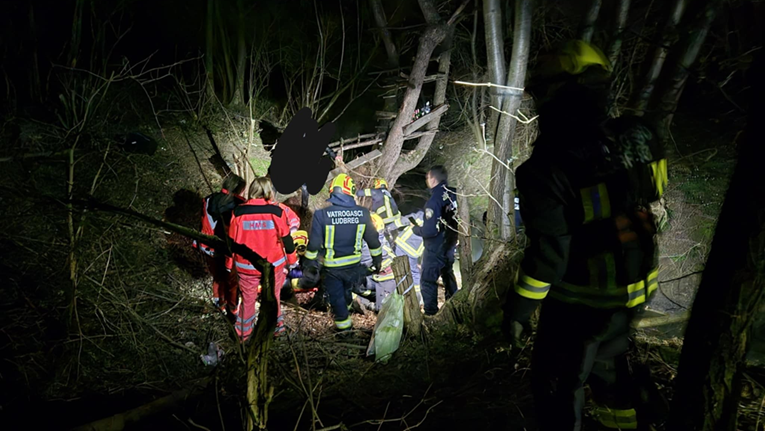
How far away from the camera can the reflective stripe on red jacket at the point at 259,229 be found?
470cm

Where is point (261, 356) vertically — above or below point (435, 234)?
above

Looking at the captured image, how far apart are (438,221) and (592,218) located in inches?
186

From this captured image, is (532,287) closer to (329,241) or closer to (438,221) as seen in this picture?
(329,241)

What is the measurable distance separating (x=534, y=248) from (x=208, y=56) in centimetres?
884

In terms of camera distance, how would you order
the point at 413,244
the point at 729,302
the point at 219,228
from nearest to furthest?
the point at 729,302 < the point at 219,228 < the point at 413,244

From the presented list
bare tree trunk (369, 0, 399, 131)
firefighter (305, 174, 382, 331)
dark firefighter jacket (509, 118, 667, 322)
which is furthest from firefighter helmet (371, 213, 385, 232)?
dark firefighter jacket (509, 118, 667, 322)

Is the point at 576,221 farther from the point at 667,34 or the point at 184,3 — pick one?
the point at 184,3

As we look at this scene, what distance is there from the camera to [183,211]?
7.02 m

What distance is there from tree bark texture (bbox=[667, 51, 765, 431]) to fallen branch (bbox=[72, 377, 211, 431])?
2948 millimetres

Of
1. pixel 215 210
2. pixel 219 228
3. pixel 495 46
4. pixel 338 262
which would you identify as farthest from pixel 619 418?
pixel 215 210

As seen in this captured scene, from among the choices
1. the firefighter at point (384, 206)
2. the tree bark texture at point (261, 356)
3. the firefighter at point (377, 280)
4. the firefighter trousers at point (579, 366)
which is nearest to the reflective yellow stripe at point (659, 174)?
the firefighter trousers at point (579, 366)

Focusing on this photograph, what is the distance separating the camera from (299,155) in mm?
6320

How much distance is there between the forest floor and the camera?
314 cm

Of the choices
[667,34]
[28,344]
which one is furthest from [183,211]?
[667,34]
